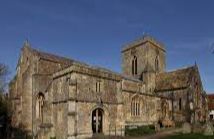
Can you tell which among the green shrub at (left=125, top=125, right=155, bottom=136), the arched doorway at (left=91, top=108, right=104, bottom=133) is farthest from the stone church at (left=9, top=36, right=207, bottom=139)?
the green shrub at (left=125, top=125, right=155, bottom=136)

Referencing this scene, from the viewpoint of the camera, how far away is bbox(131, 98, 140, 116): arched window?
40.7 meters

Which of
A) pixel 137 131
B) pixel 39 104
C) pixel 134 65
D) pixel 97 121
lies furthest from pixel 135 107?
pixel 134 65

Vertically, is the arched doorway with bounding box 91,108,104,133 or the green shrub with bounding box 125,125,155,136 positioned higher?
the arched doorway with bounding box 91,108,104,133

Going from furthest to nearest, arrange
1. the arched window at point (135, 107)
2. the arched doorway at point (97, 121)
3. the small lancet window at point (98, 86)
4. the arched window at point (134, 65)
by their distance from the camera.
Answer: the arched window at point (134, 65) < the arched window at point (135, 107) < the small lancet window at point (98, 86) < the arched doorway at point (97, 121)

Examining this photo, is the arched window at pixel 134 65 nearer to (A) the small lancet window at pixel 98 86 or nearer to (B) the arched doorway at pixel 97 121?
(A) the small lancet window at pixel 98 86

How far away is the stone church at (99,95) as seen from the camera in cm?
2997

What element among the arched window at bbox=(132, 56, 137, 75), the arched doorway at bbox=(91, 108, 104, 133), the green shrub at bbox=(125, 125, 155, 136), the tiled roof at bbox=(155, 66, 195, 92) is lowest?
the green shrub at bbox=(125, 125, 155, 136)

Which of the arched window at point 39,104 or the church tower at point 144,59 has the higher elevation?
the church tower at point 144,59

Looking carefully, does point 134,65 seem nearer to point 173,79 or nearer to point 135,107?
point 173,79

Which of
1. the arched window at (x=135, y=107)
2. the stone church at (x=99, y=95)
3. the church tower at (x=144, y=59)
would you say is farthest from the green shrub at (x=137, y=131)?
the church tower at (x=144, y=59)

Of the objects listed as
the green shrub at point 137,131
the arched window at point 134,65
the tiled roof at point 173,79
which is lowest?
the green shrub at point 137,131

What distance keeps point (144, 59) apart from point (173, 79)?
6864 millimetres

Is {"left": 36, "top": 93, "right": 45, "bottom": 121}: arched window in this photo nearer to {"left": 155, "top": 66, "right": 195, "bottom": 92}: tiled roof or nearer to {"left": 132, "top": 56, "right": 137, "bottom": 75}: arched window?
{"left": 155, "top": 66, "right": 195, "bottom": 92}: tiled roof

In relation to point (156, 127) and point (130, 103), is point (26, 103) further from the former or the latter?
point (156, 127)
